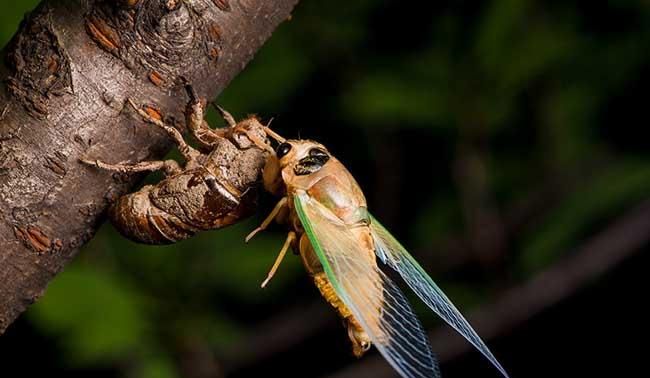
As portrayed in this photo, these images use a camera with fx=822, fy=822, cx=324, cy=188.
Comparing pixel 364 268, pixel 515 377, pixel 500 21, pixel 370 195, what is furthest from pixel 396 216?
pixel 364 268

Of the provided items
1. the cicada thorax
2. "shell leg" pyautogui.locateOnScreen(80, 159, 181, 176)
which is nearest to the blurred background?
the cicada thorax

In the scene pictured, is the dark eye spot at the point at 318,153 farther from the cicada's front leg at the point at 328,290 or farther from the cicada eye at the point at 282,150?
the cicada's front leg at the point at 328,290

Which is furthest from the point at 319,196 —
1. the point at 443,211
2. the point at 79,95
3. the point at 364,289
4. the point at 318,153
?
the point at 443,211

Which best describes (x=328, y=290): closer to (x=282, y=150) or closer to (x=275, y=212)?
(x=275, y=212)

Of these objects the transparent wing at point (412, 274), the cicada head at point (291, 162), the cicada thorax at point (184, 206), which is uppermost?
the cicada head at point (291, 162)

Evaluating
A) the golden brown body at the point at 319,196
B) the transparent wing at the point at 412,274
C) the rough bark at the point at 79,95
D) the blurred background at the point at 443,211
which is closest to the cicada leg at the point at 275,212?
the golden brown body at the point at 319,196
